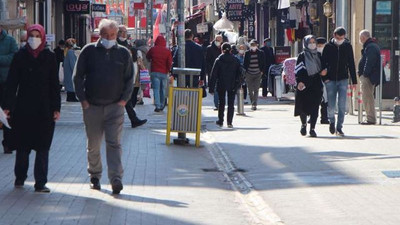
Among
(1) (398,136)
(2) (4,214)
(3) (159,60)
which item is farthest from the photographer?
(3) (159,60)

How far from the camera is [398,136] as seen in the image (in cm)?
1809

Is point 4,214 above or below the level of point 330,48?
below

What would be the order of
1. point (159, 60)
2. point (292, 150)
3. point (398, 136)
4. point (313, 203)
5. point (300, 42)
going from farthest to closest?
point (300, 42), point (159, 60), point (398, 136), point (292, 150), point (313, 203)

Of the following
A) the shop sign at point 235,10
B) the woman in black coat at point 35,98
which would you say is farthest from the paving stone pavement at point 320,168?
the shop sign at point 235,10

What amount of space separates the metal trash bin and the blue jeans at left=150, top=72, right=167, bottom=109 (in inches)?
306

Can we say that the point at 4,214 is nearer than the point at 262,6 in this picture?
Yes

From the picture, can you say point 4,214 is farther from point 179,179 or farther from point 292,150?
point 292,150

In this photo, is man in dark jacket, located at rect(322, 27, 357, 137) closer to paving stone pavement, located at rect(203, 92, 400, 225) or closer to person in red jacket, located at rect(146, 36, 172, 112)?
paving stone pavement, located at rect(203, 92, 400, 225)

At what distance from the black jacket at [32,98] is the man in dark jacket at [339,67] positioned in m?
7.91

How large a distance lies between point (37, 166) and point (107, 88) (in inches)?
44.1

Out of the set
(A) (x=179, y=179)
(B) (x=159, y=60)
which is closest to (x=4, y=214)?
(A) (x=179, y=179)

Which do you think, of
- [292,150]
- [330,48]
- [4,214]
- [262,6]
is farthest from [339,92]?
[262,6]

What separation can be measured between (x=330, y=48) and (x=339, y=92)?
2.59 ft

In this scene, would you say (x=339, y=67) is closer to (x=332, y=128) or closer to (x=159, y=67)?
(x=332, y=128)
